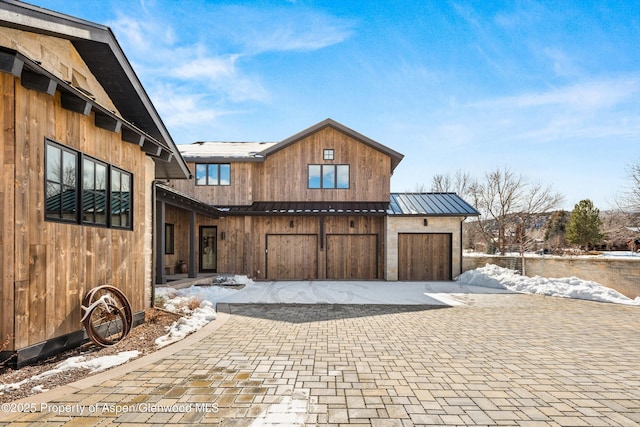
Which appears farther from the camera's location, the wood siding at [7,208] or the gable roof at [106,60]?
the gable roof at [106,60]

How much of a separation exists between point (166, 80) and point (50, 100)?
8016 millimetres

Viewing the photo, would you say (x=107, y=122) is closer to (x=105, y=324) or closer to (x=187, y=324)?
(x=105, y=324)

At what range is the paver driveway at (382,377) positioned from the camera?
10.1ft

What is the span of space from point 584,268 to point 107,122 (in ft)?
48.8

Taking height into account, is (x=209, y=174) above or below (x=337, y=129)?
below

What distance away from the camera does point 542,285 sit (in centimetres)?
1116

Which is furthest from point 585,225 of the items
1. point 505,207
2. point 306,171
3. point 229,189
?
point 229,189

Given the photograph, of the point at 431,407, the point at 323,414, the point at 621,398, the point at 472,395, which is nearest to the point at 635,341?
the point at 621,398

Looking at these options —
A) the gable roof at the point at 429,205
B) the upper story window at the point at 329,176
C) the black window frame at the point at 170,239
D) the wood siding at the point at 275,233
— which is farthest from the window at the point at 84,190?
the gable roof at the point at 429,205

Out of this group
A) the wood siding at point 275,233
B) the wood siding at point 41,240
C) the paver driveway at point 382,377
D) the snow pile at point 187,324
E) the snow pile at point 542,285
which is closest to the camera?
the paver driveway at point 382,377

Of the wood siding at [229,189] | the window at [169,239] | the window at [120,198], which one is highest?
the wood siding at [229,189]

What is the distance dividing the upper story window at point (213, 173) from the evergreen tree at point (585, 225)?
3411 cm

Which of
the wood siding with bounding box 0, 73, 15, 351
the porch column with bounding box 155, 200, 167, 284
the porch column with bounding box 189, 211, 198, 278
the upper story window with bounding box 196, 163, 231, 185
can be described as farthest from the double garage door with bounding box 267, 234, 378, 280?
the wood siding with bounding box 0, 73, 15, 351

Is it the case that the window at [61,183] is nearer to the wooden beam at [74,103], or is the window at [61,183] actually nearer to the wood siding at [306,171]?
the wooden beam at [74,103]
